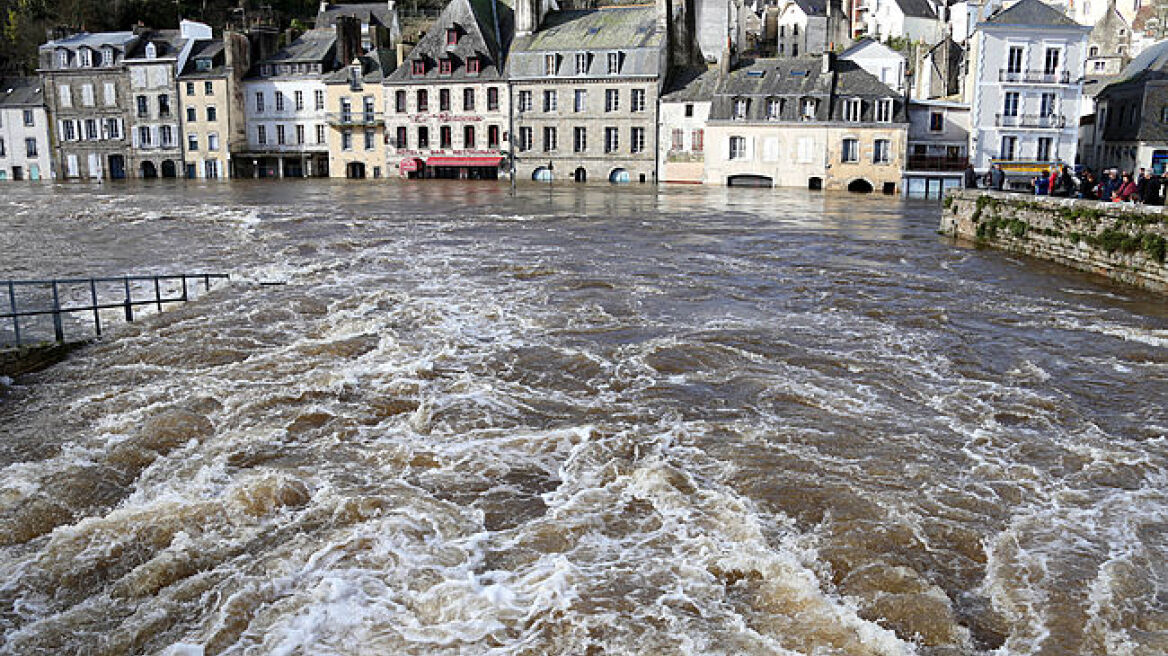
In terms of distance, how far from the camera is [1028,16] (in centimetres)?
4331

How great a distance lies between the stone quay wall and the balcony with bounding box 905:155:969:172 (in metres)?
17.7

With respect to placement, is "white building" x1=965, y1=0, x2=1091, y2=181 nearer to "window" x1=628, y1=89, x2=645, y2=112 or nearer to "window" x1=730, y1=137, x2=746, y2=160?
"window" x1=730, y1=137, x2=746, y2=160

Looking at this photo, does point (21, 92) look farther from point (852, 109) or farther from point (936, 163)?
point (936, 163)

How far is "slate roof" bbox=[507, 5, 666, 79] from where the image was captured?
1940 inches

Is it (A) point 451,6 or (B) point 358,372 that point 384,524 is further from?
(A) point 451,6

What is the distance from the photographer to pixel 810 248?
2477 cm

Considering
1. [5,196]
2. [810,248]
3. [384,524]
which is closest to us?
[384,524]

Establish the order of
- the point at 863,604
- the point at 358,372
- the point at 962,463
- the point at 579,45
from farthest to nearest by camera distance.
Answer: the point at 579,45
the point at 358,372
the point at 962,463
the point at 863,604

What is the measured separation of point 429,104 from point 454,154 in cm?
321

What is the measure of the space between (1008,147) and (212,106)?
44.5 meters

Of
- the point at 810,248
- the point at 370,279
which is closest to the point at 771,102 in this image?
the point at 810,248

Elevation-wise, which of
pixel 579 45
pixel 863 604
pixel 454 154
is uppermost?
pixel 579 45

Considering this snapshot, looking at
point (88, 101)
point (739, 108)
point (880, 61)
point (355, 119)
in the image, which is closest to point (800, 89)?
point (739, 108)

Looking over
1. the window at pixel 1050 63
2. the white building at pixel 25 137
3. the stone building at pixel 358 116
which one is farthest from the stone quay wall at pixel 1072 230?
the white building at pixel 25 137
